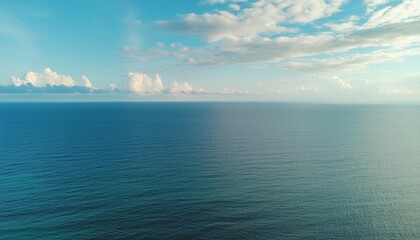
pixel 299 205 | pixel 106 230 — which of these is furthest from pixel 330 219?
pixel 106 230

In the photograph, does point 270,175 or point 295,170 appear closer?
point 270,175

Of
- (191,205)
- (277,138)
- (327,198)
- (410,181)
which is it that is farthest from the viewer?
(277,138)

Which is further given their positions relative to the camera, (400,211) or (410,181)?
(410,181)

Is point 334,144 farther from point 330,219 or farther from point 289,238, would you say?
point 289,238

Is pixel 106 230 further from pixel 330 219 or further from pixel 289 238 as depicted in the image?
pixel 330 219

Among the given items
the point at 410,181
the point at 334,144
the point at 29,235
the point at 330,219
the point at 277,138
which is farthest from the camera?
the point at 277,138

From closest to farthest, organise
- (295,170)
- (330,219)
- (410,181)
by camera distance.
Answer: (330,219) → (410,181) → (295,170)

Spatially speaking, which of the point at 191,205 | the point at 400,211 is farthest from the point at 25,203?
the point at 400,211

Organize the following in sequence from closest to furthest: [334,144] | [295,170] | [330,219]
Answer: [330,219] → [295,170] → [334,144]
